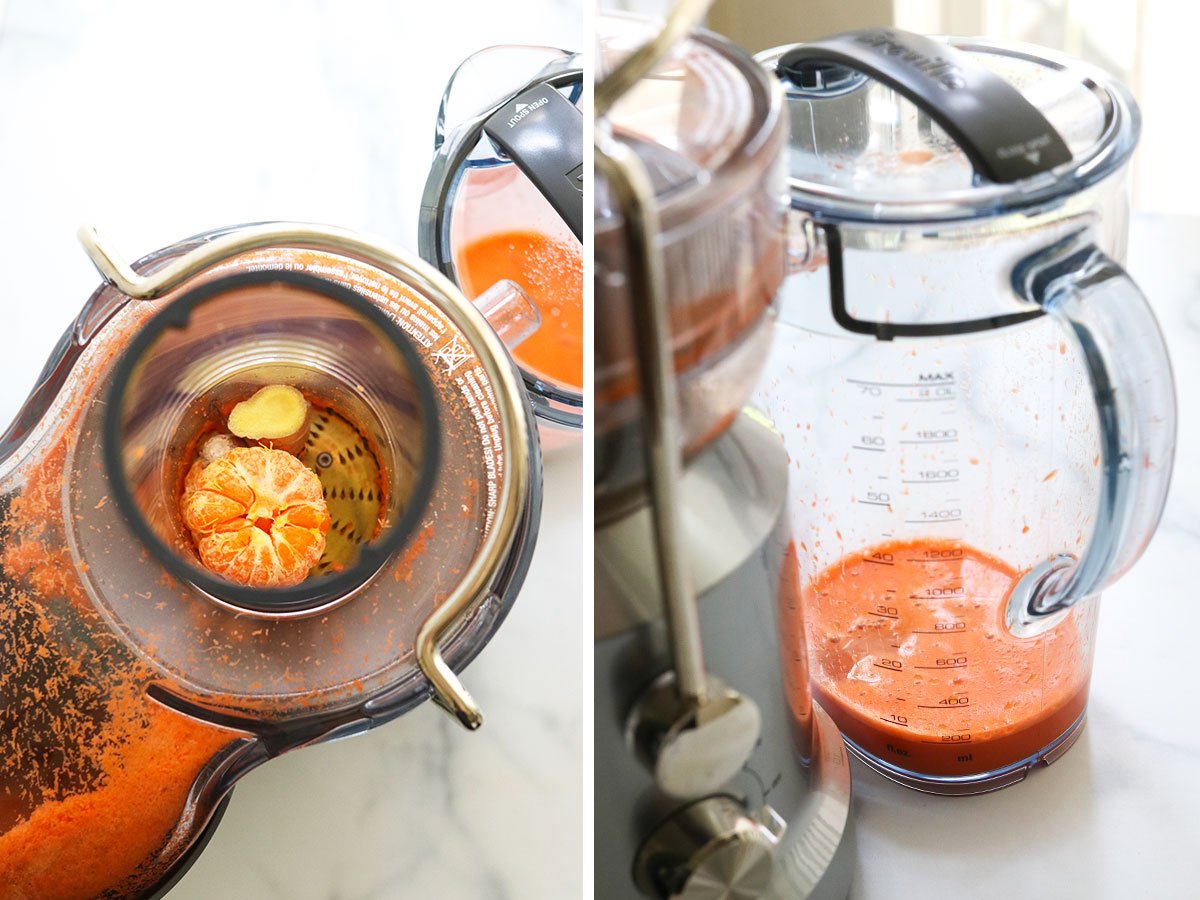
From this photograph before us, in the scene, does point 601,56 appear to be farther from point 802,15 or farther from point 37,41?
point 37,41

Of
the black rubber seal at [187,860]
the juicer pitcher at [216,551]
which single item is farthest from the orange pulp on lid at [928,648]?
the black rubber seal at [187,860]

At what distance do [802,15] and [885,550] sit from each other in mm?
359

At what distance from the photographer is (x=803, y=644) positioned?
14.6 inches

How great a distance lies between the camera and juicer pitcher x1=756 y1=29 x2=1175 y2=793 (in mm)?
313

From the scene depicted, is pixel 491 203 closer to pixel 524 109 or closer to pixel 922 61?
pixel 524 109

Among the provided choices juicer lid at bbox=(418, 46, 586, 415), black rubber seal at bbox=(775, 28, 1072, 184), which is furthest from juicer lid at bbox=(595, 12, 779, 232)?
juicer lid at bbox=(418, 46, 586, 415)

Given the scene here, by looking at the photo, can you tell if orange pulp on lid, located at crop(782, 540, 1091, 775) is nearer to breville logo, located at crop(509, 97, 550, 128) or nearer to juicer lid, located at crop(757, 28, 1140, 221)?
juicer lid, located at crop(757, 28, 1140, 221)

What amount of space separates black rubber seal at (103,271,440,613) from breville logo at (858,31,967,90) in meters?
0.18

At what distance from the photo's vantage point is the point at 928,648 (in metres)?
0.41

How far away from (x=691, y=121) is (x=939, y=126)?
129 millimetres

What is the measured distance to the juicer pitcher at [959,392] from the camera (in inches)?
12.3

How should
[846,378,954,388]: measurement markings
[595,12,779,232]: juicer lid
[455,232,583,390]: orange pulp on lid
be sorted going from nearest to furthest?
[595,12,779,232]: juicer lid, [846,378,954,388]: measurement markings, [455,232,583,390]: orange pulp on lid

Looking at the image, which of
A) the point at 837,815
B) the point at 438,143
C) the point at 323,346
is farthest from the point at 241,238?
the point at 837,815

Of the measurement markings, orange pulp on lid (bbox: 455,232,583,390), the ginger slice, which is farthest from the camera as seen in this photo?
orange pulp on lid (bbox: 455,232,583,390)
